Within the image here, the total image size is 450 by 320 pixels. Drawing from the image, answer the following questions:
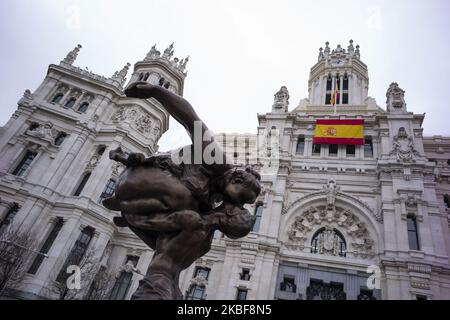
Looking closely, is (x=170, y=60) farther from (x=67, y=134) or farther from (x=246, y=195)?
(x=246, y=195)

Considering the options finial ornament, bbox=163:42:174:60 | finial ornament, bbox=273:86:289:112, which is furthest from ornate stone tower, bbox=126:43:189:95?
finial ornament, bbox=273:86:289:112

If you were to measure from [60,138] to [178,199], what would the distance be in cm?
2595

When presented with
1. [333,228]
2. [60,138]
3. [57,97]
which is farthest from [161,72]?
[333,228]

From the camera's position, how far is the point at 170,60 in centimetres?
3306

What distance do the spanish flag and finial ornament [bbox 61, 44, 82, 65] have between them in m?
24.7

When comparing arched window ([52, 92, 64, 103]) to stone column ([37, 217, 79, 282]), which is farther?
arched window ([52, 92, 64, 103])

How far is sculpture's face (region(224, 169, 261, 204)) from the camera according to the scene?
135 inches

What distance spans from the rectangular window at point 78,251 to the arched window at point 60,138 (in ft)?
27.0

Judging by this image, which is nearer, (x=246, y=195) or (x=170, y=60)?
(x=246, y=195)

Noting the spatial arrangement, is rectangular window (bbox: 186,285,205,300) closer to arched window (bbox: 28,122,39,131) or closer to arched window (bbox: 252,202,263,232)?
arched window (bbox: 252,202,263,232)

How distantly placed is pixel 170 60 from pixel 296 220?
22616 millimetres

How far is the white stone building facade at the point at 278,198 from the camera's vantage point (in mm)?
17547

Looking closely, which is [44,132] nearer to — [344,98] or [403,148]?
[403,148]
